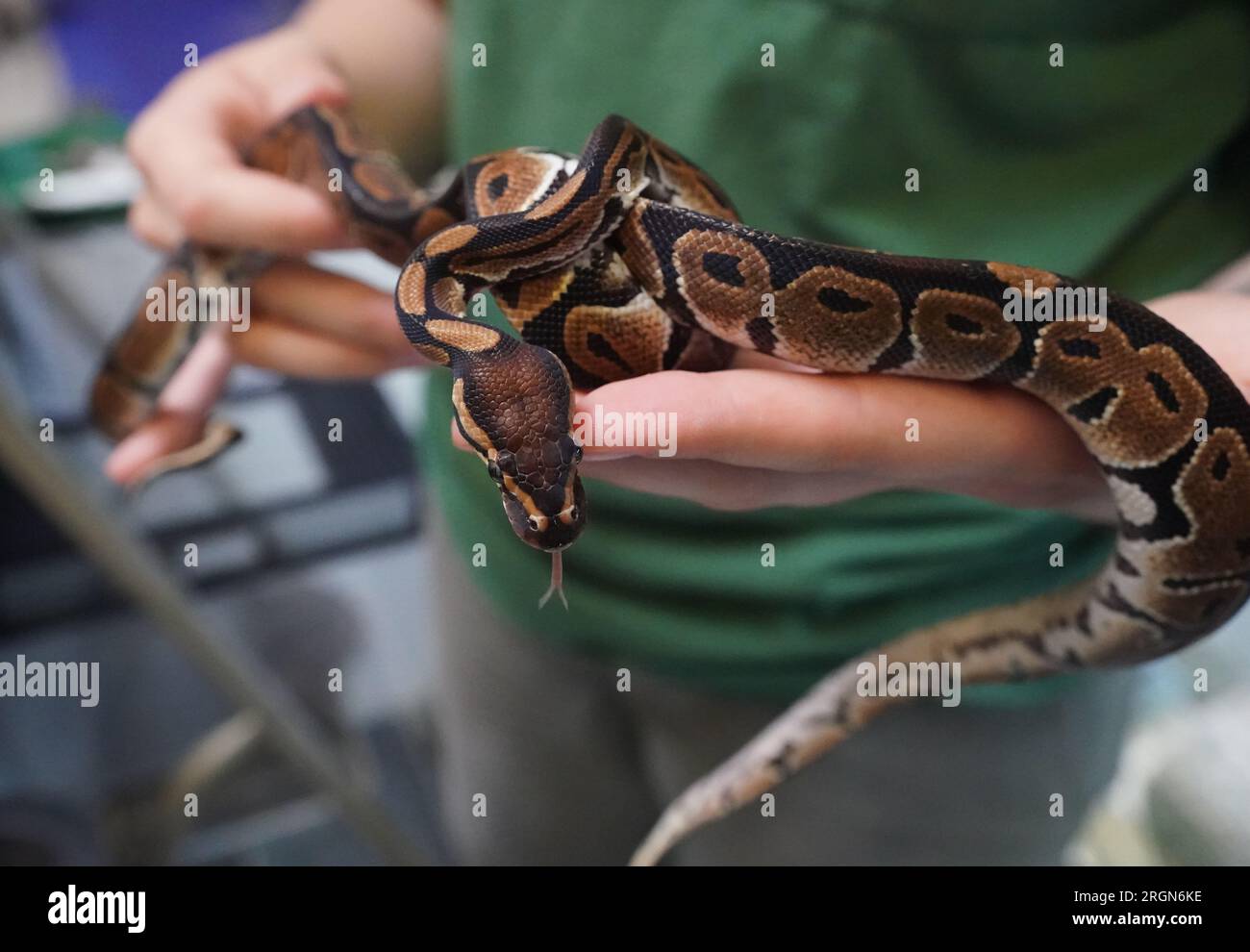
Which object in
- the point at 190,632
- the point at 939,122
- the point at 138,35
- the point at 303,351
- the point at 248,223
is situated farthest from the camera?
the point at 190,632

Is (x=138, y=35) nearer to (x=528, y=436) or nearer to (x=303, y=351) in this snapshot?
(x=303, y=351)

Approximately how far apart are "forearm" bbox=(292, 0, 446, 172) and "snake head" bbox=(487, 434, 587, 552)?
61cm

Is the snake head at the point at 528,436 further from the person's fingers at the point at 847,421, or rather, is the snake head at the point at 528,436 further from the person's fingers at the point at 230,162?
the person's fingers at the point at 230,162

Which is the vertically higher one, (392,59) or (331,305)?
(392,59)

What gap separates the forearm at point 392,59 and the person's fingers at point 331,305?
215mm

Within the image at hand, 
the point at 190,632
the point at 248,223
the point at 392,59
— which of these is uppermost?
the point at 392,59

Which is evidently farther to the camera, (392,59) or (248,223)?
(392,59)

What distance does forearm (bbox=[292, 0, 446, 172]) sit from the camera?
3.15ft

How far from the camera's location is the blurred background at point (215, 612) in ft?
2.77

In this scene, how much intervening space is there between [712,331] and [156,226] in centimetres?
67

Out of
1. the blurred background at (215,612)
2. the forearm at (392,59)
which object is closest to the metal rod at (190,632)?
the blurred background at (215,612)

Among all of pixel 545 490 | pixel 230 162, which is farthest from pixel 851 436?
pixel 230 162

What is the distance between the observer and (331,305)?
0.80 m
